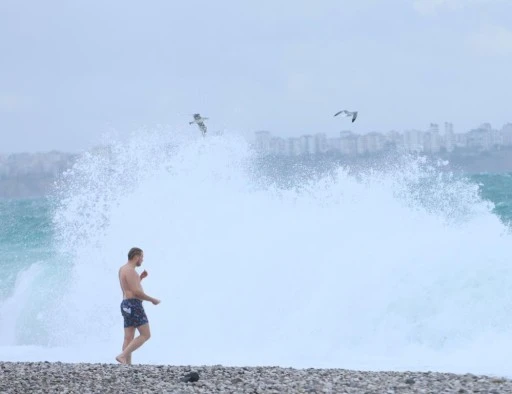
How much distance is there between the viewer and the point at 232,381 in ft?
27.7

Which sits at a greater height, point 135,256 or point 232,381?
point 135,256

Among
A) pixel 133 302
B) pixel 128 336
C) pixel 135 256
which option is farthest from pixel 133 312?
pixel 135 256

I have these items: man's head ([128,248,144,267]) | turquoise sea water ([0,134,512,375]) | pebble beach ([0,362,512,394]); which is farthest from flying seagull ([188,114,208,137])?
pebble beach ([0,362,512,394])

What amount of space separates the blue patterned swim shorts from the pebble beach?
110cm

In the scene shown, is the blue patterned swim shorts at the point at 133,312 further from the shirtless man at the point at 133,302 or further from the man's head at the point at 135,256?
the man's head at the point at 135,256

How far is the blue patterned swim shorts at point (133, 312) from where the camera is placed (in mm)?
10461

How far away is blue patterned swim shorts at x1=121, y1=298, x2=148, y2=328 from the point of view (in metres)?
10.5

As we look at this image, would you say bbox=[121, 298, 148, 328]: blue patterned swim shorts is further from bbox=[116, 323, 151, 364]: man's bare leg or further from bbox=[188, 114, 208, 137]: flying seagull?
bbox=[188, 114, 208, 137]: flying seagull

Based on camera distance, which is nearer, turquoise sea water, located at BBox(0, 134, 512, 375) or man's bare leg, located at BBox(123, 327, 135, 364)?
man's bare leg, located at BBox(123, 327, 135, 364)

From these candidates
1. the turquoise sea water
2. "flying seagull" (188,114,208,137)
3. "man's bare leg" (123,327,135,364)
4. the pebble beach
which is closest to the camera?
the pebble beach

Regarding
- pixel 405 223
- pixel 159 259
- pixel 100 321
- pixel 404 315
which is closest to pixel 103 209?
pixel 159 259

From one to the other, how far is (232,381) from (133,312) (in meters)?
2.29

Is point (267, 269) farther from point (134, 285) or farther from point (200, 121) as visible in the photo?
point (134, 285)

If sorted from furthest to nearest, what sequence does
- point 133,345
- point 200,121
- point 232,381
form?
point 200,121 → point 133,345 → point 232,381
